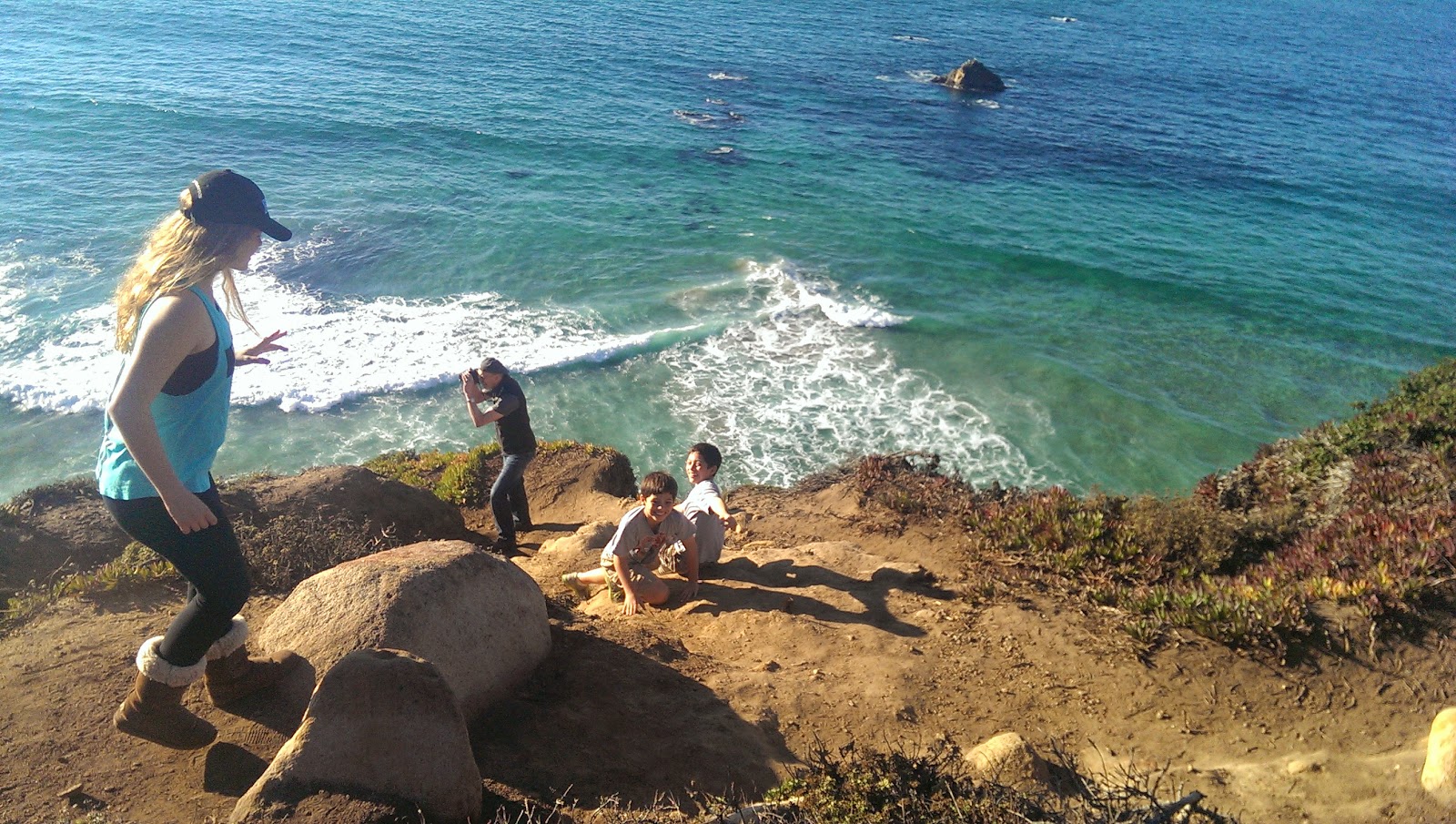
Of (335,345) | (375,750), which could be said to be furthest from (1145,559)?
(335,345)

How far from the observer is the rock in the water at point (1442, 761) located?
4641 millimetres

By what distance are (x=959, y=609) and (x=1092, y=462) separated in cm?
969

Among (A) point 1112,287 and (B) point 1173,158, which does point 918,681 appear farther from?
(B) point 1173,158

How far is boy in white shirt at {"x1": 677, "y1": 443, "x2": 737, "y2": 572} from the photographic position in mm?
7422

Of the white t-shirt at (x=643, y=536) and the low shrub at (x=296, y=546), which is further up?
the white t-shirt at (x=643, y=536)

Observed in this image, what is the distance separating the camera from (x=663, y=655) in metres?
6.09

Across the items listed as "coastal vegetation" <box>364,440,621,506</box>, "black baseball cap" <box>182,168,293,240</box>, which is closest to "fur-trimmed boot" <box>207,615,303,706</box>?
"black baseball cap" <box>182,168,293,240</box>

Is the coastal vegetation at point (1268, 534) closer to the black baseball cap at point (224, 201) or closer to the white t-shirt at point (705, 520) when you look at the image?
the white t-shirt at point (705, 520)

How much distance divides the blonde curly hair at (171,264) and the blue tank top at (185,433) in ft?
0.31

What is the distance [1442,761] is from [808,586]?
4.18 metres

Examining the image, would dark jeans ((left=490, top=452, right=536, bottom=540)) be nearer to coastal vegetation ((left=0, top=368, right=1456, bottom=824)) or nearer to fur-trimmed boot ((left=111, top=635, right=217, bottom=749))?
coastal vegetation ((left=0, top=368, right=1456, bottom=824))

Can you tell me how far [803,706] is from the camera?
5543 millimetres

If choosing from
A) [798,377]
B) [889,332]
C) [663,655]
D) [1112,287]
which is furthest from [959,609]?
[1112,287]

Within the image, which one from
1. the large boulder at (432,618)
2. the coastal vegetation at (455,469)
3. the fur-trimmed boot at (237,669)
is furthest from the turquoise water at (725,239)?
the fur-trimmed boot at (237,669)
